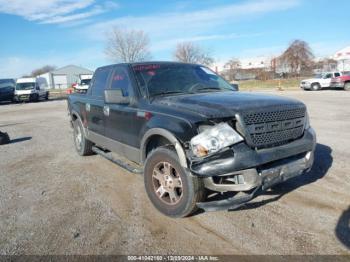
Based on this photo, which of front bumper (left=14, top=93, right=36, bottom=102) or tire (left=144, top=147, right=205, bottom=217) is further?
front bumper (left=14, top=93, right=36, bottom=102)

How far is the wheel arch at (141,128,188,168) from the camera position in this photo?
3.39 meters

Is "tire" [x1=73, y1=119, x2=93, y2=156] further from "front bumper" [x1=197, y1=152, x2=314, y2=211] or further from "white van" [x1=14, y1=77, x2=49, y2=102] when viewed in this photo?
"white van" [x1=14, y1=77, x2=49, y2=102]

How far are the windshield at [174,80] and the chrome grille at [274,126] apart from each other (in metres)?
1.31

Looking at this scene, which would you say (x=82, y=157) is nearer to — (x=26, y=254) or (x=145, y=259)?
(x=26, y=254)

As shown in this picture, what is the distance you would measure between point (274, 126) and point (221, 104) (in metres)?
0.65

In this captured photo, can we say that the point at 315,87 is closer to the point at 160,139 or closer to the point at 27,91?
the point at 27,91

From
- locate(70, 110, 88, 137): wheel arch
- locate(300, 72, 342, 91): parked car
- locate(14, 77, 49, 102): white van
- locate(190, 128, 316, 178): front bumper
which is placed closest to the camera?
locate(190, 128, 316, 178): front bumper

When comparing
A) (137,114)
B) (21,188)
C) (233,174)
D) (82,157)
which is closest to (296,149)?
(233,174)

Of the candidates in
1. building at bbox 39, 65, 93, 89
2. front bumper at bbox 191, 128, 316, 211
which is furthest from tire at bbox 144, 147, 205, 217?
building at bbox 39, 65, 93, 89

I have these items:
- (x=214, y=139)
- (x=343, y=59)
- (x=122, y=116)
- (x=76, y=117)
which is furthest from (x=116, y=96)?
(x=343, y=59)

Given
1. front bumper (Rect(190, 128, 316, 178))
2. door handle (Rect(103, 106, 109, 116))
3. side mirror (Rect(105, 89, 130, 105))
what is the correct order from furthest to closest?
door handle (Rect(103, 106, 109, 116)) < side mirror (Rect(105, 89, 130, 105)) < front bumper (Rect(190, 128, 316, 178))

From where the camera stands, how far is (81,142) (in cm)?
679

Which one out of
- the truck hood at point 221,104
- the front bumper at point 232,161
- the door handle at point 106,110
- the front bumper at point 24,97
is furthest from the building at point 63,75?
the front bumper at point 232,161

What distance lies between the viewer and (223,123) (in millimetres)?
3311
